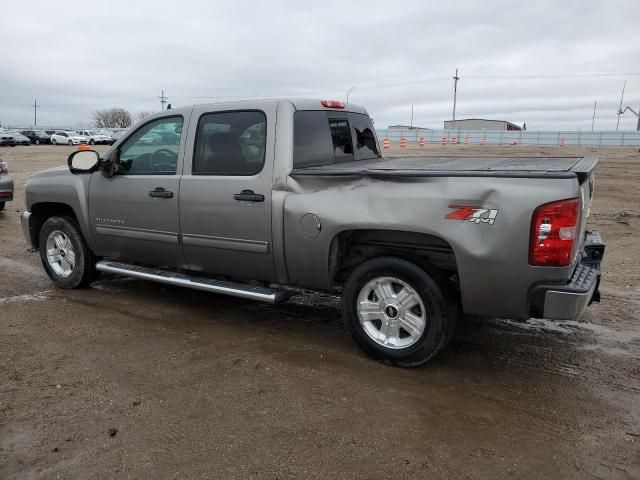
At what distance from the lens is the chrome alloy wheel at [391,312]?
384 centimetres

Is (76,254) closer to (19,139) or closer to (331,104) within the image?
(331,104)

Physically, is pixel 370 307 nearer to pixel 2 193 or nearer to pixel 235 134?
pixel 235 134

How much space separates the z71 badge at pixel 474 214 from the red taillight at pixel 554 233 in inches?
9.2

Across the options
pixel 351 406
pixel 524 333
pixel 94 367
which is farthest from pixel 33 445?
pixel 524 333

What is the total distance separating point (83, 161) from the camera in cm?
526

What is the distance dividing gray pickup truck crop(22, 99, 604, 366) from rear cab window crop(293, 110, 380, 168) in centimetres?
2

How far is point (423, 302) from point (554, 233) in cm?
95

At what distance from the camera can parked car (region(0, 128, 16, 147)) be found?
139 ft

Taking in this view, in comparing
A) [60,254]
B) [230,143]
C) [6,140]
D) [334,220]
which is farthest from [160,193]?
[6,140]

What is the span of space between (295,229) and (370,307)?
79 centimetres

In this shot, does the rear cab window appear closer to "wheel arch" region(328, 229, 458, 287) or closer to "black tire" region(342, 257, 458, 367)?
"wheel arch" region(328, 229, 458, 287)

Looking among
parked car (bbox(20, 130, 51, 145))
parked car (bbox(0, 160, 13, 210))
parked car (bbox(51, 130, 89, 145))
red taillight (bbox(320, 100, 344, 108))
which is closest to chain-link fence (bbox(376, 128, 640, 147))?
parked car (bbox(51, 130, 89, 145))

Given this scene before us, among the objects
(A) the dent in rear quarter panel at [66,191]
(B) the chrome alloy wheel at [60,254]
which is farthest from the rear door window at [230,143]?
(B) the chrome alloy wheel at [60,254]

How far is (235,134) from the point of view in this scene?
455cm
